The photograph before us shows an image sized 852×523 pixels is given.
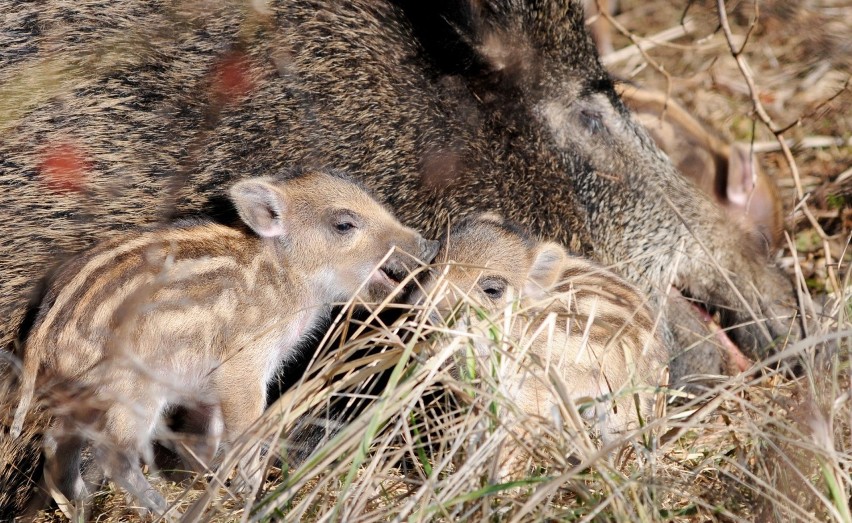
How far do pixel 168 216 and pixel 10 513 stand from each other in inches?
49.1

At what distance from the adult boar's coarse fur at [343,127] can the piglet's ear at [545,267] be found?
15.9 inches

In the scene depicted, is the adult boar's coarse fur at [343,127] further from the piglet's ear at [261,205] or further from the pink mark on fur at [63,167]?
the piglet's ear at [261,205]

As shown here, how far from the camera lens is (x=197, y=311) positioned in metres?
3.80

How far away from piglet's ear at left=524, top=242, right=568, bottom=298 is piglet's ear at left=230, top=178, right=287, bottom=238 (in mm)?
965

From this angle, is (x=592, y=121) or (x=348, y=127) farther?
(x=592, y=121)

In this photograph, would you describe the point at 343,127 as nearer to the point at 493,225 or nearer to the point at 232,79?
the point at 232,79

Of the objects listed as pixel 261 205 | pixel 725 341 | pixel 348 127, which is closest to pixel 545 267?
pixel 348 127

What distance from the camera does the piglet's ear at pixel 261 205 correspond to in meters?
4.06

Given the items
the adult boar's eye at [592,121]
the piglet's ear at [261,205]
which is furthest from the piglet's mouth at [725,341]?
the piglet's ear at [261,205]

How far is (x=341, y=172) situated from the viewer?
4391 mm

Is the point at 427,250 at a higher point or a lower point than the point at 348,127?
lower

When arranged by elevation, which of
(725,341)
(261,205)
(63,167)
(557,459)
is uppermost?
(63,167)

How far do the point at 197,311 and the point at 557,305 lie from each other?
1.31m

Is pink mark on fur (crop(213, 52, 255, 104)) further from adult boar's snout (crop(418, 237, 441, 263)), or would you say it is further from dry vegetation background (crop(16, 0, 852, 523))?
dry vegetation background (crop(16, 0, 852, 523))
